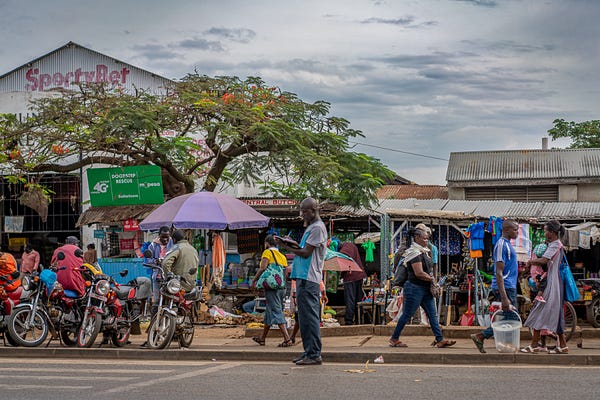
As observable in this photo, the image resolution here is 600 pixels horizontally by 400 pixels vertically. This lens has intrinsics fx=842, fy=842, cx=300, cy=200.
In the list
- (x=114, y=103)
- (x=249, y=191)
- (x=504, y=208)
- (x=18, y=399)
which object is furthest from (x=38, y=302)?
(x=249, y=191)

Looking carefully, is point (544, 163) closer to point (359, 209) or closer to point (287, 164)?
point (359, 209)

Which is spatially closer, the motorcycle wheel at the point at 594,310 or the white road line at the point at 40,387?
the white road line at the point at 40,387

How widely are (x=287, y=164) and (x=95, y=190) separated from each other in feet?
16.6

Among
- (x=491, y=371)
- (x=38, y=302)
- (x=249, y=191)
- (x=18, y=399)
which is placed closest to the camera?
(x=18, y=399)

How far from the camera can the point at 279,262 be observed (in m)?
12.9

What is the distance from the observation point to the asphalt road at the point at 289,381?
784 centimetres

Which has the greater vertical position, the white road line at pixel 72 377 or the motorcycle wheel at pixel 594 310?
the white road line at pixel 72 377

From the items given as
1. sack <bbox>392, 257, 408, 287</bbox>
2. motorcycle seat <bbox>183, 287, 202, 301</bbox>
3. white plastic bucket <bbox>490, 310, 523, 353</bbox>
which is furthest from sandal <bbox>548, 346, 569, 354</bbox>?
motorcycle seat <bbox>183, 287, 202, 301</bbox>

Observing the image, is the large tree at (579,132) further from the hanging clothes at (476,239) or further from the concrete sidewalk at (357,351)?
the concrete sidewalk at (357,351)

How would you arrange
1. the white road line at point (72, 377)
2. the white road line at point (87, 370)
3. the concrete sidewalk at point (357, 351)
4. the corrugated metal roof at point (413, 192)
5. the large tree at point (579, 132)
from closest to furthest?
the white road line at point (72, 377)
the white road line at point (87, 370)
the concrete sidewalk at point (357, 351)
the corrugated metal roof at point (413, 192)
the large tree at point (579, 132)

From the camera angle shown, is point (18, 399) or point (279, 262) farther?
point (279, 262)

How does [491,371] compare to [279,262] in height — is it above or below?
below

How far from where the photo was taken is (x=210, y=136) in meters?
18.2

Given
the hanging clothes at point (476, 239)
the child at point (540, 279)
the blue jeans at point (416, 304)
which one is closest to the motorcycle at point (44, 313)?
the blue jeans at point (416, 304)
